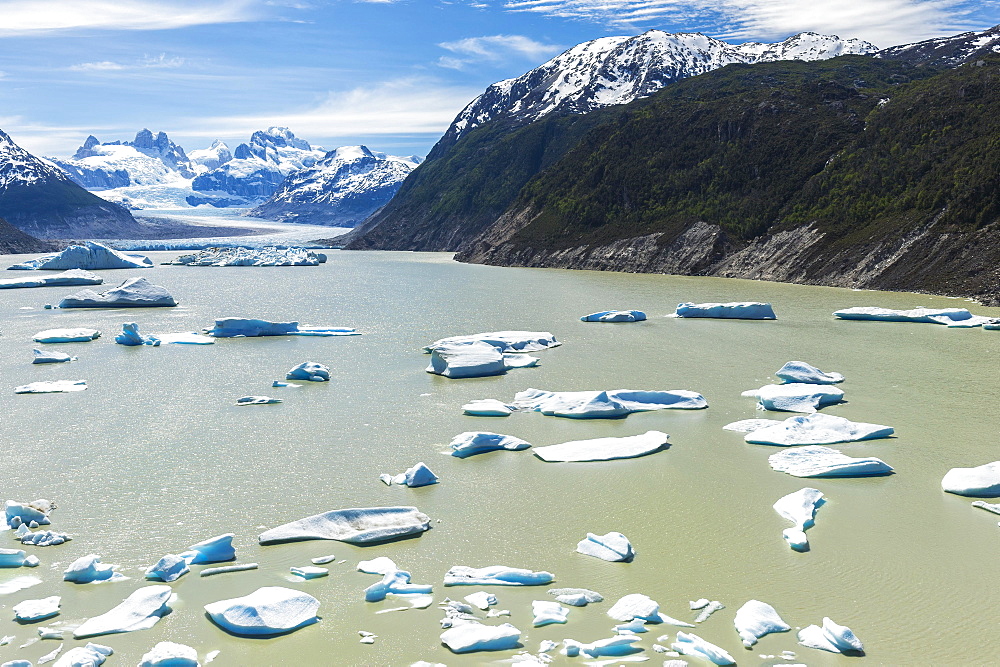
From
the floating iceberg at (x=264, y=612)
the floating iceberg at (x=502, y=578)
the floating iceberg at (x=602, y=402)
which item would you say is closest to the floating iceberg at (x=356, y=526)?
the floating iceberg at (x=502, y=578)

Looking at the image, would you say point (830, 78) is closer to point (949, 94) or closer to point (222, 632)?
A: point (949, 94)

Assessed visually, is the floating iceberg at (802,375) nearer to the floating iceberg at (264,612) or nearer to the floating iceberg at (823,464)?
the floating iceberg at (823,464)

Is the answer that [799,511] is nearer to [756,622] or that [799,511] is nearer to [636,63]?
[756,622]

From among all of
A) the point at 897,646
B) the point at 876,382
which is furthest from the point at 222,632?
the point at 876,382

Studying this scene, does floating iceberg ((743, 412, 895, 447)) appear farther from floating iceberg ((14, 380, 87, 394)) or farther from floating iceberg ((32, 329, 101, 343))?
floating iceberg ((32, 329, 101, 343))

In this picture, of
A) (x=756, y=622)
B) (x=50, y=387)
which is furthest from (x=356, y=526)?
(x=50, y=387)
